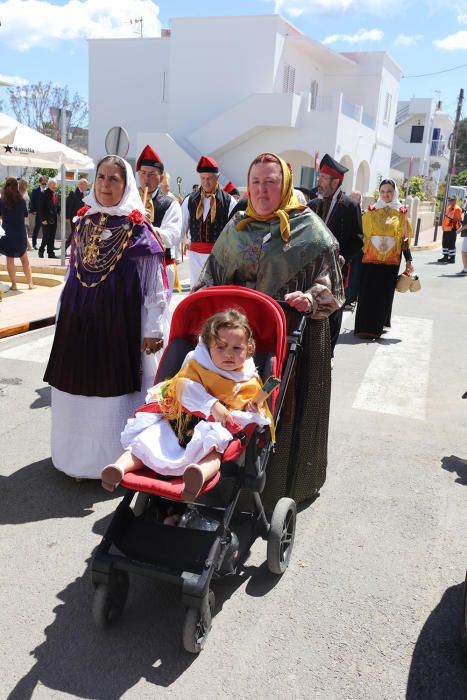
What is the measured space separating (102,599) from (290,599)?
0.96m

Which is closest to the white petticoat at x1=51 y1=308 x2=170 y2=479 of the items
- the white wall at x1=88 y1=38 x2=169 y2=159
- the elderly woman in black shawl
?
the elderly woman in black shawl

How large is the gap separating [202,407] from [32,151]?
9.60 metres

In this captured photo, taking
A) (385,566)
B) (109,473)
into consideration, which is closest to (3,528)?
(109,473)

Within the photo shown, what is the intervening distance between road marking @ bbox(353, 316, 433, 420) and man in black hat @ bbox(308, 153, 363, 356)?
1.32 m

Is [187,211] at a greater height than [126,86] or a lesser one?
lesser

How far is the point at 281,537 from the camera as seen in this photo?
325cm

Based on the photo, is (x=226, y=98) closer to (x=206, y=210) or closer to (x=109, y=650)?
(x=206, y=210)

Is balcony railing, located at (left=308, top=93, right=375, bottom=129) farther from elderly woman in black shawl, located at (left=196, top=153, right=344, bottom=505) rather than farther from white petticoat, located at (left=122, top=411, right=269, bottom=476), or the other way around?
white petticoat, located at (left=122, top=411, right=269, bottom=476)

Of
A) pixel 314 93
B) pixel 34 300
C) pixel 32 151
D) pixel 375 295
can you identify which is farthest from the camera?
pixel 314 93

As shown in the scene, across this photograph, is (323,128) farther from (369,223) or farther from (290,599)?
(290,599)

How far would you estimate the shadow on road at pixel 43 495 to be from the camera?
3.92m

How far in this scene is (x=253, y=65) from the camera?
29984mm

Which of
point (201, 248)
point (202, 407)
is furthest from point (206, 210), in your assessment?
point (202, 407)

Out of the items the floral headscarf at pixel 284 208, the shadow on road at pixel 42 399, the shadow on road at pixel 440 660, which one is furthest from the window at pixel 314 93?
the shadow on road at pixel 440 660
